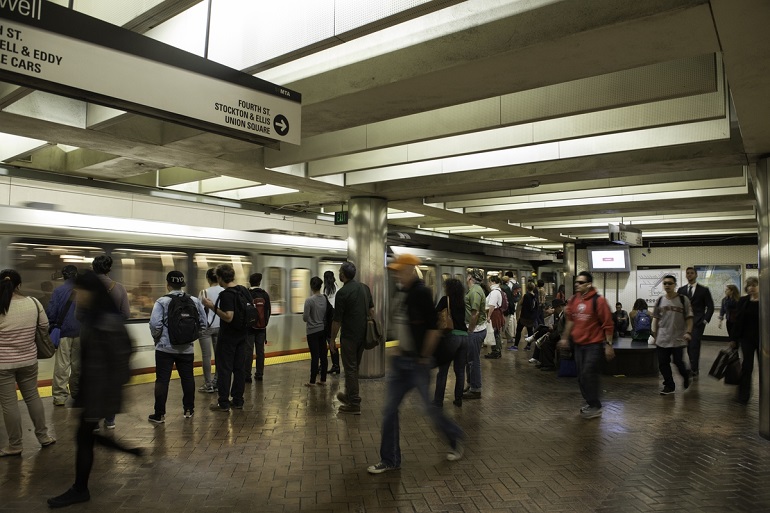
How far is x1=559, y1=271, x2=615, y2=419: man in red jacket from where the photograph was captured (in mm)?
6586

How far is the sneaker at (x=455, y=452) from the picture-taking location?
4.95 metres

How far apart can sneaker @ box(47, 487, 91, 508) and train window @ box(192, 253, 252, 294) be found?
17.8ft

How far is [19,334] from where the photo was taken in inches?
187

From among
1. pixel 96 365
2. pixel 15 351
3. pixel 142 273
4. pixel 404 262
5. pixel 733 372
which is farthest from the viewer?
pixel 142 273

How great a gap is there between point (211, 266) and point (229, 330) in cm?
320

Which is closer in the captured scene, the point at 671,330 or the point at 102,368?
the point at 102,368

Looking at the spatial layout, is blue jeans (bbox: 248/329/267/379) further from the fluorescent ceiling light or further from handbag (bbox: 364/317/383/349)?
the fluorescent ceiling light

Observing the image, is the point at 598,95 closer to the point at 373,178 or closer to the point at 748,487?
the point at 748,487

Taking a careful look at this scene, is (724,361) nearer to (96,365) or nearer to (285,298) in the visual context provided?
(285,298)

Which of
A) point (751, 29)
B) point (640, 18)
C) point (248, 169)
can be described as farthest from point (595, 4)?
point (248, 169)

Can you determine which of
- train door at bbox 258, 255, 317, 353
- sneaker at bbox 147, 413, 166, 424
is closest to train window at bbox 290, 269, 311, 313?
train door at bbox 258, 255, 317, 353

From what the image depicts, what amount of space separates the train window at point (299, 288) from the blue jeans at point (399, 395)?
655cm

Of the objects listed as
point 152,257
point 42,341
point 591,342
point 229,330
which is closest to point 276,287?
point 152,257

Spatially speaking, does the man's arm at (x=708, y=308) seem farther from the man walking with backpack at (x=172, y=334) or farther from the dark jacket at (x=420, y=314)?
the man walking with backpack at (x=172, y=334)
